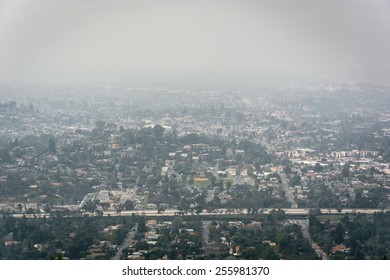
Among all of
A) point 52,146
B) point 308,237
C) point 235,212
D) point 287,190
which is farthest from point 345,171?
point 52,146

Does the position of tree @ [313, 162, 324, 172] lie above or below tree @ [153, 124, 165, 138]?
below

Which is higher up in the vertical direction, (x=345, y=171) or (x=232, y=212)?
(x=345, y=171)

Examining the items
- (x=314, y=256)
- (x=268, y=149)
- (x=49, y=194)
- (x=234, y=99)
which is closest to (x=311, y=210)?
(x=314, y=256)

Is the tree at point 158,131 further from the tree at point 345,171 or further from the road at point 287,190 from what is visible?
the tree at point 345,171

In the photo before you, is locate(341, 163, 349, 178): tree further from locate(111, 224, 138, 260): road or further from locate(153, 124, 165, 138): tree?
locate(111, 224, 138, 260): road

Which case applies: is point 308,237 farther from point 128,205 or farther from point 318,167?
point 318,167

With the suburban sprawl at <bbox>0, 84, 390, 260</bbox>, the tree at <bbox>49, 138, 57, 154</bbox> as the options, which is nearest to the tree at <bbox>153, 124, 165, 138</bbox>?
the suburban sprawl at <bbox>0, 84, 390, 260</bbox>

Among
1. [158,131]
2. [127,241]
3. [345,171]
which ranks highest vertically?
[158,131]

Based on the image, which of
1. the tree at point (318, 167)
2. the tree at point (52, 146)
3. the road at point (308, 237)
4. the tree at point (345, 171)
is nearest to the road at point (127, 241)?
the road at point (308, 237)

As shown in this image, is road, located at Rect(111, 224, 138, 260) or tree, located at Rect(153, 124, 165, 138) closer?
road, located at Rect(111, 224, 138, 260)

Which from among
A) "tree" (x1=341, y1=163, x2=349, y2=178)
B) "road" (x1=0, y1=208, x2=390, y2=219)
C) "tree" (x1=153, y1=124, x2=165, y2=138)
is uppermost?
"tree" (x1=153, y1=124, x2=165, y2=138)

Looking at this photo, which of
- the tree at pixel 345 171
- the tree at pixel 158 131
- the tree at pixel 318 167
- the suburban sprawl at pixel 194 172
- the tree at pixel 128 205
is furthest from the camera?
the tree at pixel 158 131

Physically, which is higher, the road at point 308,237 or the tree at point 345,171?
the tree at point 345,171
